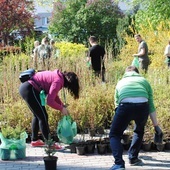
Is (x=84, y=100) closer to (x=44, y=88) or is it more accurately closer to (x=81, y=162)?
(x=44, y=88)

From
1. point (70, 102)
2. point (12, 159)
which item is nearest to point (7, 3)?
point (70, 102)

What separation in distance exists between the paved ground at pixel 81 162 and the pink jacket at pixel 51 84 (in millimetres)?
841

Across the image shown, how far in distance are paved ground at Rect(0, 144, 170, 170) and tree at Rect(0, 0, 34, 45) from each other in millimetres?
16858

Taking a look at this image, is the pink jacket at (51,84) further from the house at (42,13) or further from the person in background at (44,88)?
the house at (42,13)

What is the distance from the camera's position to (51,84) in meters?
7.18

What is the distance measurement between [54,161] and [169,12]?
54.4ft

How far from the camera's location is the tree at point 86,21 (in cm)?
3062

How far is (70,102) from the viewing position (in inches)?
335

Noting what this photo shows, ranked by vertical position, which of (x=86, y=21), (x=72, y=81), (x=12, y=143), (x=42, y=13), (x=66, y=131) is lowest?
(x=12, y=143)

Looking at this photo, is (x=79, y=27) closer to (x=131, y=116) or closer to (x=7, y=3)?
(x=7, y=3)

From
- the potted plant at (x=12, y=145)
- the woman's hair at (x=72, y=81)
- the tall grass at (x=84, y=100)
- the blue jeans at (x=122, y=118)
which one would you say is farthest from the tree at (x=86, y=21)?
the blue jeans at (x=122, y=118)

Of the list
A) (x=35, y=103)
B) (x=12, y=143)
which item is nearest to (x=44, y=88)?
(x=35, y=103)

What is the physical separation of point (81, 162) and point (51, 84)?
4.46 feet

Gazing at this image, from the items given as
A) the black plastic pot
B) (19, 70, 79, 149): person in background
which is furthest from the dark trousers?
the black plastic pot
